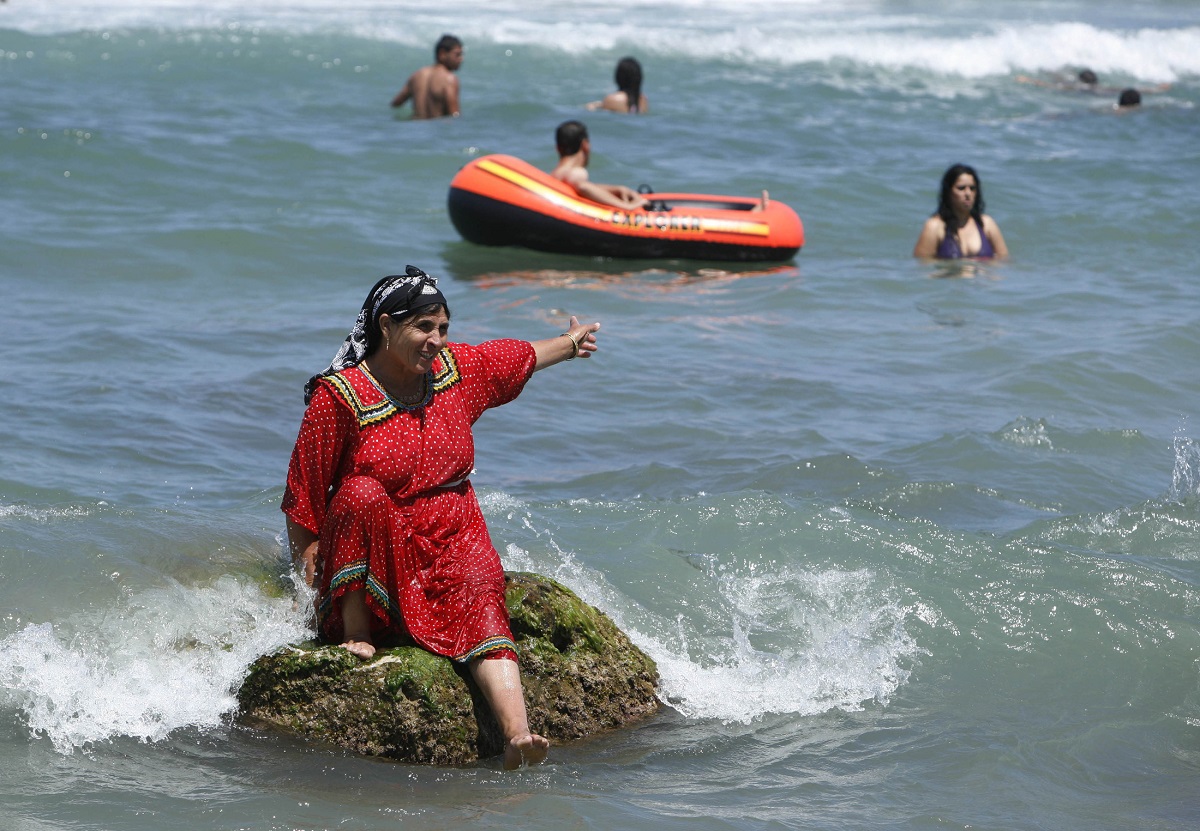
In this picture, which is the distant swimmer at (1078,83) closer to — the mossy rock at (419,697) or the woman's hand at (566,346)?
the woman's hand at (566,346)

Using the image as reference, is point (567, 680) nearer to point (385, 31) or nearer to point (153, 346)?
point (153, 346)

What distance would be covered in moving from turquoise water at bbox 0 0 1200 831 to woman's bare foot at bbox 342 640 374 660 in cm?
28

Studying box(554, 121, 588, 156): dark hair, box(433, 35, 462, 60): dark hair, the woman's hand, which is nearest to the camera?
the woman's hand

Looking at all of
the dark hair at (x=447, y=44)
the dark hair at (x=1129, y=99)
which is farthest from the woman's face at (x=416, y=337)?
the dark hair at (x=1129, y=99)

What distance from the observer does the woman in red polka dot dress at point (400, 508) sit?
4137 mm

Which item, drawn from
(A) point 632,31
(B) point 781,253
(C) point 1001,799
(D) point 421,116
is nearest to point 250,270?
(B) point 781,253

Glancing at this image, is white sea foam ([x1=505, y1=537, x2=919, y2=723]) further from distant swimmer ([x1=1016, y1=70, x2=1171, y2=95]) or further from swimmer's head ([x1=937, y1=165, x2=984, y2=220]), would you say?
distant swimmer ([x1=1016, y1=70, x2=1171, y2=95])

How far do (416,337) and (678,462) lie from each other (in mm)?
3527

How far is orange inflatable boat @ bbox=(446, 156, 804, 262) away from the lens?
12.5m

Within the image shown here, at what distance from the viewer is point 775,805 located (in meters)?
4.09

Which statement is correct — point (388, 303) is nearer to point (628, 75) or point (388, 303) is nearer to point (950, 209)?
point (950, 209)

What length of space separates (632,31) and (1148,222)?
15.2m

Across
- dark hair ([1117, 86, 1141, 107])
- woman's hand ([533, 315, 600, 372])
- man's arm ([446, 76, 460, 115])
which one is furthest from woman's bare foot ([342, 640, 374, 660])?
dark hair ([1117, 86, 1141, 107])

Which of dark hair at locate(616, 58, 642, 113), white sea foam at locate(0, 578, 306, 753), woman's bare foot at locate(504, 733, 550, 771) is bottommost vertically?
woman's bare foot at locate(504, 733, 550, 771)
